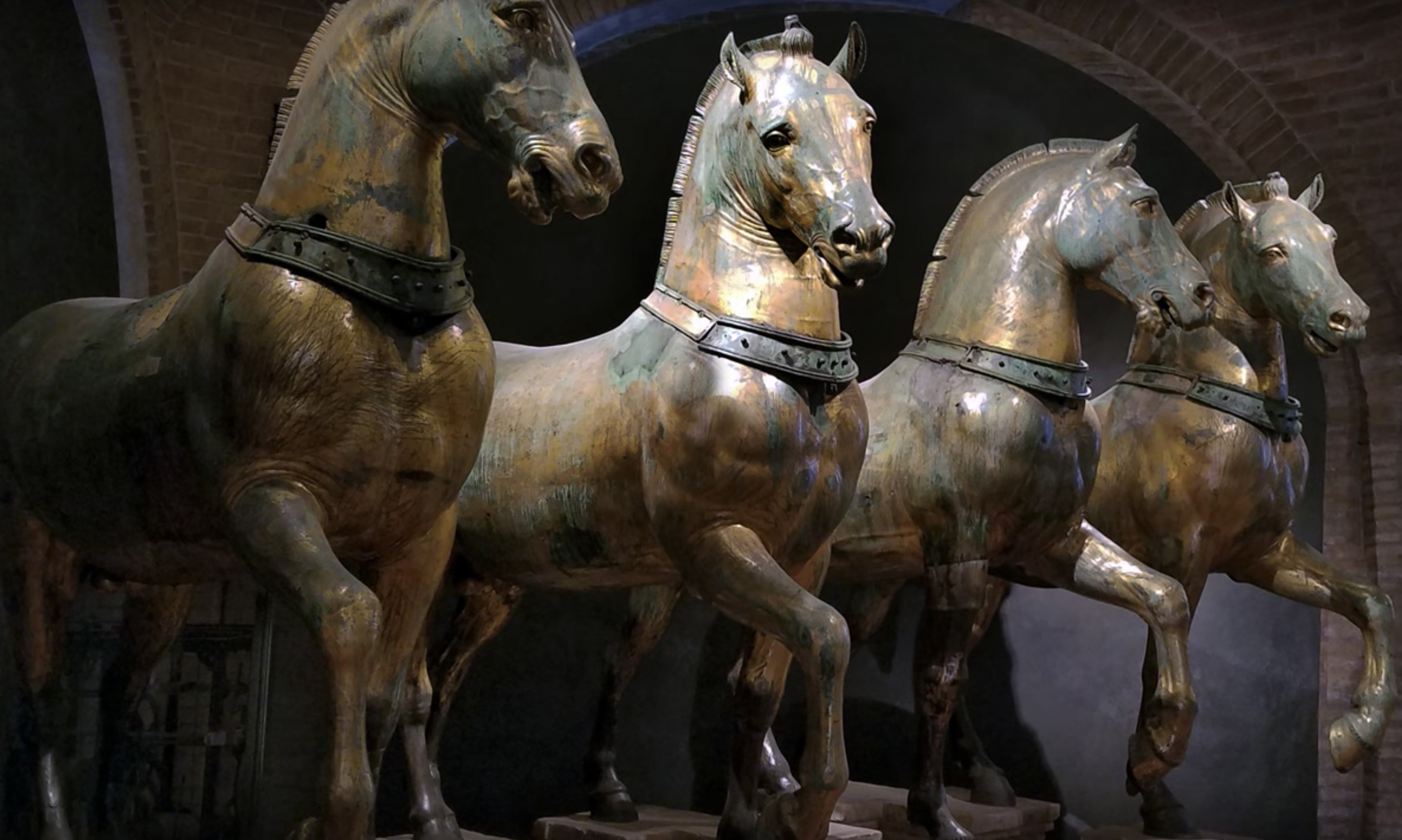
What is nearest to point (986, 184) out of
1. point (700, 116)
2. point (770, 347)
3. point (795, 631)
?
point (700, 116)

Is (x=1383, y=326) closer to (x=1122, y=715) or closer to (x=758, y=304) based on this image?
(x=1122, y=715)

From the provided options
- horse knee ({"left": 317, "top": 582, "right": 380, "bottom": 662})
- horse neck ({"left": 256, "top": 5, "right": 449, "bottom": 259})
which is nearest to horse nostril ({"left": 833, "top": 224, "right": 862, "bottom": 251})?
horse neck ({"left": 256, "top": 5, "right": 449, "bottom": 259})

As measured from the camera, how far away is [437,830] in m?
4.44

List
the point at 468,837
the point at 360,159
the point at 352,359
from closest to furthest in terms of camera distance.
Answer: the point at 352,359
the point at 360,159
the point at 468,837

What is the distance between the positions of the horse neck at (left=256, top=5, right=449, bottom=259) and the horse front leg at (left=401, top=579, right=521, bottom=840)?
1411mm

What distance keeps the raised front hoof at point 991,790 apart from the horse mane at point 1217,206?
2.32 m

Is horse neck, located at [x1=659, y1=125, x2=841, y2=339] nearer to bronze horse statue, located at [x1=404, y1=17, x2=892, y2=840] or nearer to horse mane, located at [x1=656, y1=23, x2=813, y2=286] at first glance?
bronze horse statue, located at [x1=404, y1=17, x2=892, y2=840]

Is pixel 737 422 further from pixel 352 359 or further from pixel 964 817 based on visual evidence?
pixel 964 817

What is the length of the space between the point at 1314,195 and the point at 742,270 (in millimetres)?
3448

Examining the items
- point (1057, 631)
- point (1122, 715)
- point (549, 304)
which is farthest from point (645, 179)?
point (1122, 715)

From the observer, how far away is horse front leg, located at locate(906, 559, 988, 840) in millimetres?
5055

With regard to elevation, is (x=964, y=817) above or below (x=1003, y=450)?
below

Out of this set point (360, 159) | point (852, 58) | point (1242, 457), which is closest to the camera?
point (360, 159)

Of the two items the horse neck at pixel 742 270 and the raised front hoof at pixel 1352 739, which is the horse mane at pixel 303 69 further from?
the raised front hoof at pixel 1352 739
